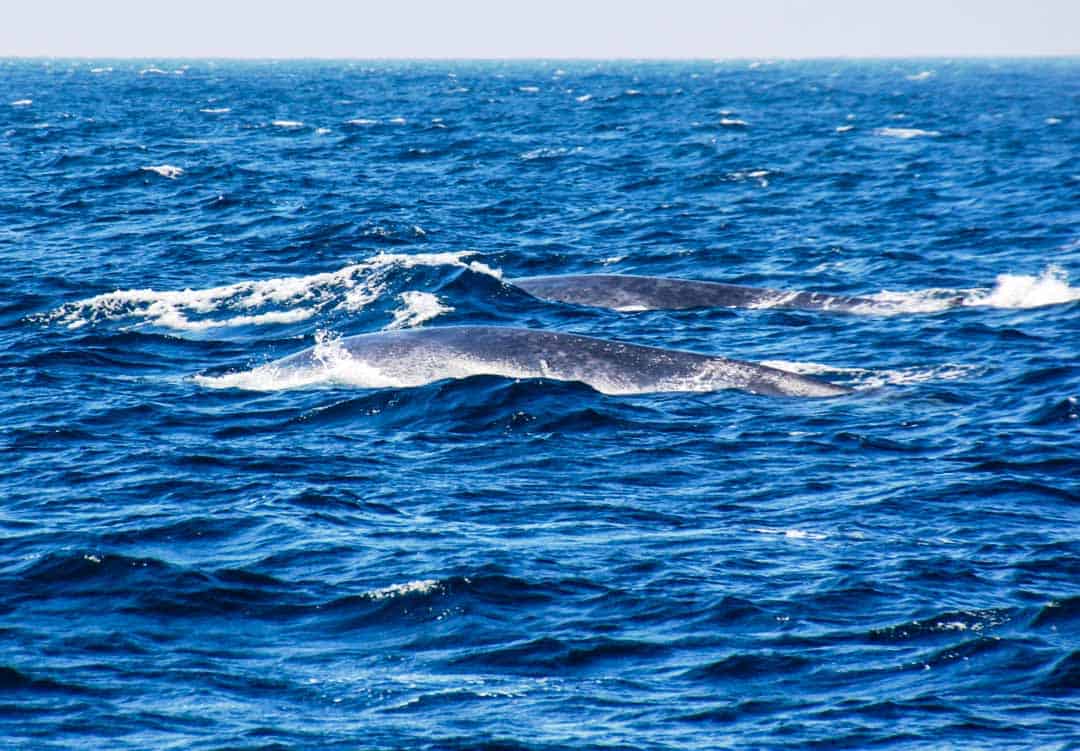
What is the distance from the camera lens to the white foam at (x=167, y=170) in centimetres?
5424

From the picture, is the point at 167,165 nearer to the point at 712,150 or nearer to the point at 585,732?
the point at 712,150

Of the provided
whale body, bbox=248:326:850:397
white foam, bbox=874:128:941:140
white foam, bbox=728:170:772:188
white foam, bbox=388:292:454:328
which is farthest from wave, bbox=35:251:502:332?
white foam, bbox=874:128:941:140

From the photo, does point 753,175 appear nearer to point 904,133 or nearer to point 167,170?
point 167,170

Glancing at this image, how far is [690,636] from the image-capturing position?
45.0 feet

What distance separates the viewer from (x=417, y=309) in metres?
29.5

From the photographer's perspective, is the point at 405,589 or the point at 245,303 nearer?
the point at 405,589

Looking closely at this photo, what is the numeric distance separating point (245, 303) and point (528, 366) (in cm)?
937

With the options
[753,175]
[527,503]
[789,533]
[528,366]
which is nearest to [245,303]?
[528,366]

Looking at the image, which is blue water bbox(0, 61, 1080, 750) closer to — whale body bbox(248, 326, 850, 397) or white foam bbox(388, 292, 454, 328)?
white foam bbox(388, 292, 454, 328)

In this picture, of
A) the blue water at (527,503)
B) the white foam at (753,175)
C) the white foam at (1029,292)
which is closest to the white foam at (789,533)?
the blue water at (527,503)

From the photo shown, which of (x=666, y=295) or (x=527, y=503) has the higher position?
(x=666, y=295)

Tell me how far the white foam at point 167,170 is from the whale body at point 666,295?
2611cm

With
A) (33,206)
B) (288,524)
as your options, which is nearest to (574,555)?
(288,524)

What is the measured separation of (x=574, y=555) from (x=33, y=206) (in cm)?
3277
